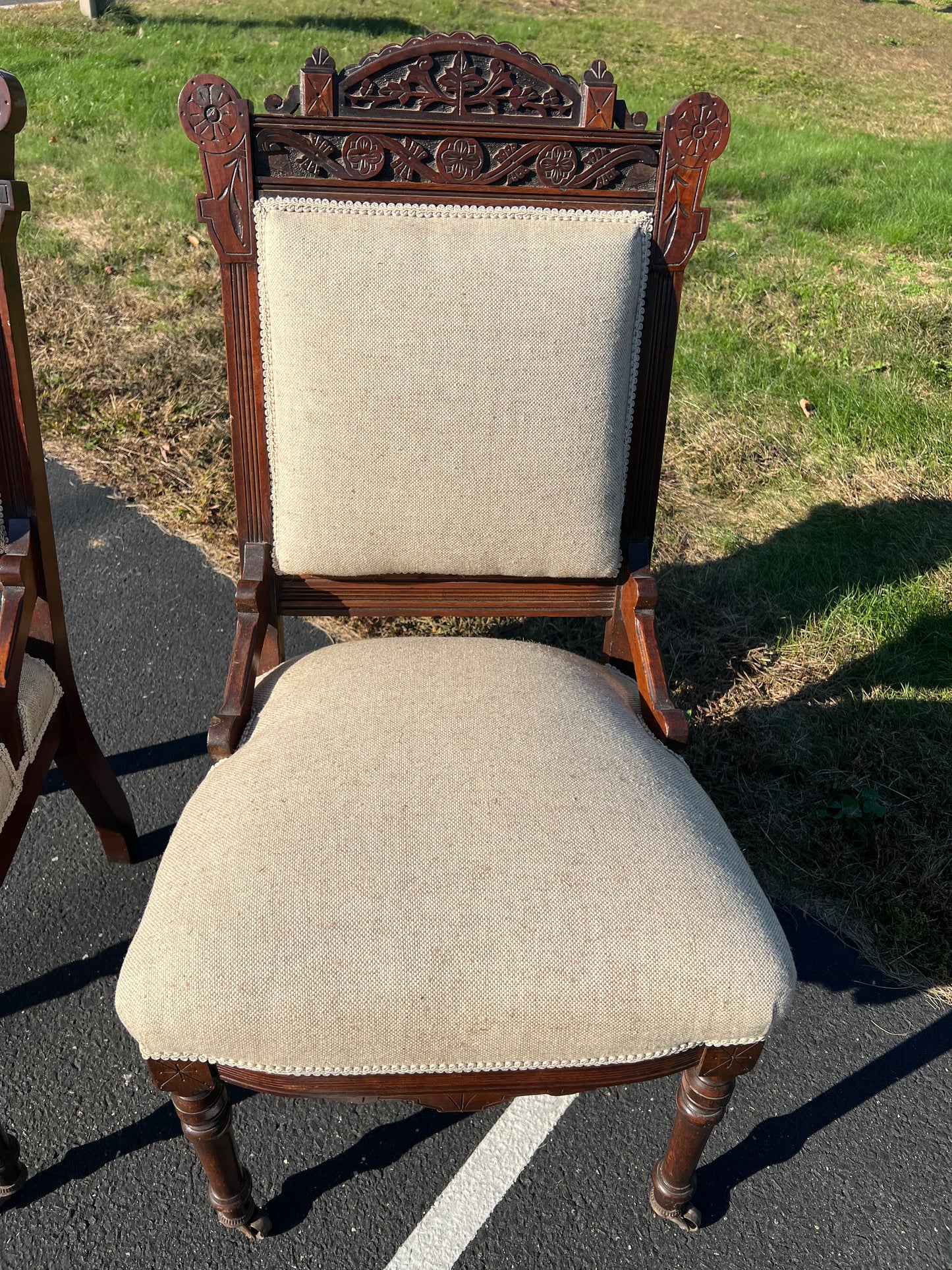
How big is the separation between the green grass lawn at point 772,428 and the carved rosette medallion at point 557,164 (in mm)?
1463

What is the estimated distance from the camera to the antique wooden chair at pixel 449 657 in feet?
3.96

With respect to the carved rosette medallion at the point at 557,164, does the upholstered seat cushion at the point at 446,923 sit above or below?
below

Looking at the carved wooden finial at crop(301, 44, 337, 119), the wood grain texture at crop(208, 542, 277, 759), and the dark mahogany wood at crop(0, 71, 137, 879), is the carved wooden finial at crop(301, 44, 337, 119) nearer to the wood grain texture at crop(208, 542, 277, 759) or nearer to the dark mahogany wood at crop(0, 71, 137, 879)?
the dark mahogany wood at crop(0, 71, 137, 879)

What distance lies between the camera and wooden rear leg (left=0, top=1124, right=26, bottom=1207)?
155 centimetres

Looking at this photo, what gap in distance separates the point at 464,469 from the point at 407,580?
0.27 meters

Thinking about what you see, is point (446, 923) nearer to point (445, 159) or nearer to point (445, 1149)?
point (445, 1149)

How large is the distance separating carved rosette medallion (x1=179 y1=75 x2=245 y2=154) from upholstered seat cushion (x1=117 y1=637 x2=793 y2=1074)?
104 cm

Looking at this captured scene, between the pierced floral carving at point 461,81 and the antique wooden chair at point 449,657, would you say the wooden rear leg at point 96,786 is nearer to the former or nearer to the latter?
the antique wooden chair at point 449,657

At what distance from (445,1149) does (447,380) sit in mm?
1370

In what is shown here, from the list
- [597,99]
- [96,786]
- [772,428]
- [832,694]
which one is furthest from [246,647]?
[772,428]

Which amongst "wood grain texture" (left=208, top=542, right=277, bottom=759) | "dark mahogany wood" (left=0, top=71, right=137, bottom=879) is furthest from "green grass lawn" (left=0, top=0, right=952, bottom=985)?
"dark mahogany wood" (left=0, top=71, right=137, bottom=879)

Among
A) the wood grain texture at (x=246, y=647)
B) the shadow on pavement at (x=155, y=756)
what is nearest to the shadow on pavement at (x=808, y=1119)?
the wood grain texture at (x=246, y=647)

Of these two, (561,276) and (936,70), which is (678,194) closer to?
(561,276)

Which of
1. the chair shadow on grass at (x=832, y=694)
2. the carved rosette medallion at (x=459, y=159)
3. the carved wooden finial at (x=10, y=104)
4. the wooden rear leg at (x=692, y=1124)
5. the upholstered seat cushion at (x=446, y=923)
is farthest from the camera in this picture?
the chair shadow on grass at (x=832, y=694)
